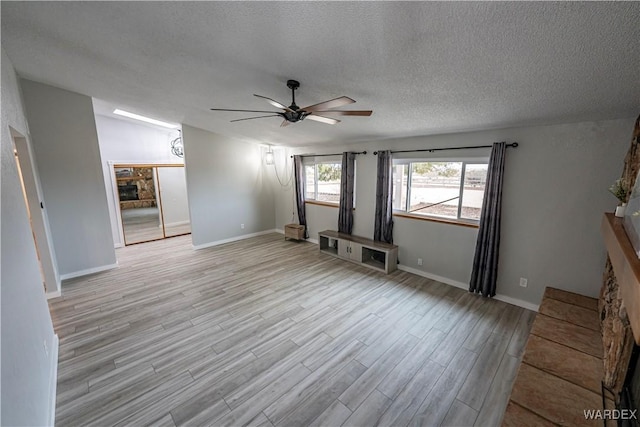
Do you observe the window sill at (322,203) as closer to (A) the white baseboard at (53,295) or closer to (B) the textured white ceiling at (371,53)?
(B) the textured white ceiling at (371,53)

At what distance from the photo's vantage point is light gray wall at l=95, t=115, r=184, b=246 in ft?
18.3

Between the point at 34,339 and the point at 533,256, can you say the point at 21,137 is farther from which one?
the point at 533,256

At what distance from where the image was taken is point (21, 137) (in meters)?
3.06

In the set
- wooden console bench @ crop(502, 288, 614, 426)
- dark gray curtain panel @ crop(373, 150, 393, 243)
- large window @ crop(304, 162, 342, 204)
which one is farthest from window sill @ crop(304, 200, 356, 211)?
wooden console bench @ crop(502, 288, 614, 426)

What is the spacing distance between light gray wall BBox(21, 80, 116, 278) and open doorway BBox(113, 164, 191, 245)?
67.5 inches

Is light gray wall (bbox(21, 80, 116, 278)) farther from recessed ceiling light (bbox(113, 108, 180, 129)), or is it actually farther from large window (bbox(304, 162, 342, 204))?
large window (bbox(304, 162, 342, 204))

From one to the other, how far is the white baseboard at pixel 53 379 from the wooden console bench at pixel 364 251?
391 centimetres

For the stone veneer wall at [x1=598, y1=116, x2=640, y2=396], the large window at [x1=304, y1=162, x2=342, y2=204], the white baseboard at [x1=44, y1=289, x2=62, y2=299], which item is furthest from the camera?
the large window at [x1=304, y1=162, x2=342, y2=204]

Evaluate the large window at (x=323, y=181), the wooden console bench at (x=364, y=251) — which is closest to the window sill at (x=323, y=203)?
the large window at (x=323, y=181)

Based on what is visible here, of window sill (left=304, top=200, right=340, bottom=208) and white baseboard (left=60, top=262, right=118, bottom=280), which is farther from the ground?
window sill (left=304, top=200, right=340, bottom=208)

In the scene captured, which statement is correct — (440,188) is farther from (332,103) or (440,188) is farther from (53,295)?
(53,295)

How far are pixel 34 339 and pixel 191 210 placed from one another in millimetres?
3892

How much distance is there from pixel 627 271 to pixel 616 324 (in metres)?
0.91

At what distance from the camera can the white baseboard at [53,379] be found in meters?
1.77
